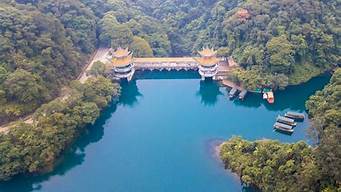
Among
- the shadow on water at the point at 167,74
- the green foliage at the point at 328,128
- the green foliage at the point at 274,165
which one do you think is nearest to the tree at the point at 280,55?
the green foliage at the point at 328,128

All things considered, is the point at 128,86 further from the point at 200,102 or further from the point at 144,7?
the point at 144,7

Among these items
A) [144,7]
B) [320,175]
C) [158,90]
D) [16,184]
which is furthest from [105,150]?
[144,7]

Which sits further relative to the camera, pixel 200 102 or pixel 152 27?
pixel 152 27

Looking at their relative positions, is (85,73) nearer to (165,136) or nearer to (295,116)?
(165,136)

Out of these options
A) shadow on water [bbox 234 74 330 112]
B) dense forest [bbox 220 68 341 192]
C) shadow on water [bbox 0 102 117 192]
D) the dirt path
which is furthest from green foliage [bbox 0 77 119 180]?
shadow on water [bbox 234 74 330 112]

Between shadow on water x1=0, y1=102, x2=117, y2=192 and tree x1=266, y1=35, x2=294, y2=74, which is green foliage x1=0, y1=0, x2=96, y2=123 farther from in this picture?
tree x1=266, y1=35, x2=294, y2=74

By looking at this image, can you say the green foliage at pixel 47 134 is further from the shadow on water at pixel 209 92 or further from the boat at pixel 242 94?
the boat at pixel 242 94
